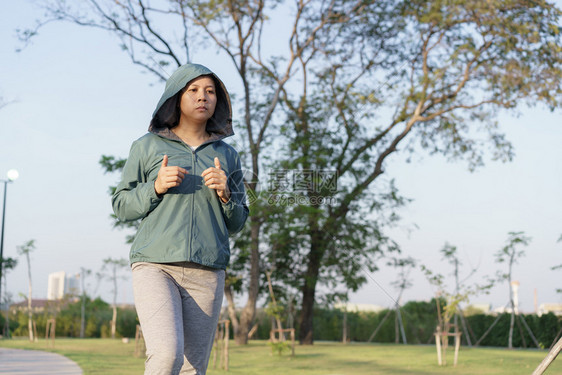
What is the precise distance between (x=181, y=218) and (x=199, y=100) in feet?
1.49

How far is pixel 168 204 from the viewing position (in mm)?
2109

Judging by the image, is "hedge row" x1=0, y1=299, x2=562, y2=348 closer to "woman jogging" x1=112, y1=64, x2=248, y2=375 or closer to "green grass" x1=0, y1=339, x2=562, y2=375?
"green grass" x1=0, y1=339, x2=562, y2=375

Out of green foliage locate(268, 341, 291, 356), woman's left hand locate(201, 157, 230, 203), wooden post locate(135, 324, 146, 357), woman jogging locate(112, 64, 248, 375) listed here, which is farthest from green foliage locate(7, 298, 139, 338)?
woman's left hand locate(201, 157, 230, 203)

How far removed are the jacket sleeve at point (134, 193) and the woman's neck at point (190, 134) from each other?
165 millimetres

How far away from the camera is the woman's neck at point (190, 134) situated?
230cm

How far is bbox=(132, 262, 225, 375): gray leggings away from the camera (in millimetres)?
1861

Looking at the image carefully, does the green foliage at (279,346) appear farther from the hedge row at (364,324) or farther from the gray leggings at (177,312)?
the gray leggings at (177,312)

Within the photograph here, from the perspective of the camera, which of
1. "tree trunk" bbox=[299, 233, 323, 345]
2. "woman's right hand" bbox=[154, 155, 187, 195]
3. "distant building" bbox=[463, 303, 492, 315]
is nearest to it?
"woman's right hand" bbox=[154, 155, 187, 195]

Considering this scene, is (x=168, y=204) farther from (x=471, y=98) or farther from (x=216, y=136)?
(x=471, y=98)

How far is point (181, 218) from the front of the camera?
82.4 inches

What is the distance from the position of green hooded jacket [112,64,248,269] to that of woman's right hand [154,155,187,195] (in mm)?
43

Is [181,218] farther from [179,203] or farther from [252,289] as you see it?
[252,289]

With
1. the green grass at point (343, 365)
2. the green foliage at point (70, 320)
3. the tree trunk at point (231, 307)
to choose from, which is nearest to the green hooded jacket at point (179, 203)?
the green grass at point (343, 365)

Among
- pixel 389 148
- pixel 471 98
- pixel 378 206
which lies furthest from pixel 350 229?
pixel 471 98
